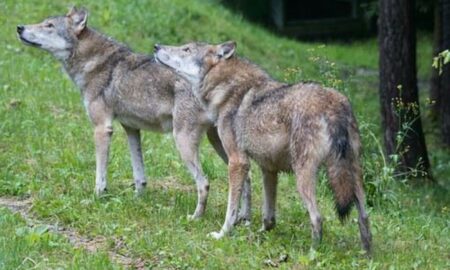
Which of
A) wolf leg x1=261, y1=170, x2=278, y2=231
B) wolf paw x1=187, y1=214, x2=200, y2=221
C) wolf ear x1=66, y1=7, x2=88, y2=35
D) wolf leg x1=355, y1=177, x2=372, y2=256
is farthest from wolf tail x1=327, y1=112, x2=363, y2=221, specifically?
wolf ear x1=66, y1=7, x2=88, y2=35

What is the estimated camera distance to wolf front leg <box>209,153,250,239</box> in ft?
26.8

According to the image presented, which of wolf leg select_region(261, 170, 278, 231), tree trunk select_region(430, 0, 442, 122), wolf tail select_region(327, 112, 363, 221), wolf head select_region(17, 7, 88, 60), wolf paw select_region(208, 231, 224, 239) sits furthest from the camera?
tree trunk select_region(430, 0, 442, 122)

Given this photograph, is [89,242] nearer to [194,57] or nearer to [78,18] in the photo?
[194,57]

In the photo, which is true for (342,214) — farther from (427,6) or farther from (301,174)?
(427,6)

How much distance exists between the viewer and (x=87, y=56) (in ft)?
31.5

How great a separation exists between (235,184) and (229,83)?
92cm

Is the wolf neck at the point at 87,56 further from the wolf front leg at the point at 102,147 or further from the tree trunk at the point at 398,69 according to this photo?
the tree trunk at the point at 398,69

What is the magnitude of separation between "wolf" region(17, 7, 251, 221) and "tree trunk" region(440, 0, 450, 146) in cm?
860

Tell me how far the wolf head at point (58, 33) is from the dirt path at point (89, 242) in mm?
Answer: 1686

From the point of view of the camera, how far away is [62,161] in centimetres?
1048

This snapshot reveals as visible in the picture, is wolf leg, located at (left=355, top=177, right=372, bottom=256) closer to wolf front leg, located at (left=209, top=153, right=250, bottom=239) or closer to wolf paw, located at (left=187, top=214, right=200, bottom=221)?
wolf front leg, located at (left=209, top=153, right=250, bottom=239)

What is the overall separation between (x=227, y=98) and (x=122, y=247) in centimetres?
166

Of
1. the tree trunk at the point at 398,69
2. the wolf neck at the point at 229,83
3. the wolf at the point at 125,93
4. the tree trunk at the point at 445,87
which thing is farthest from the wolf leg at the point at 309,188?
the tree trunk at the point at 445,87

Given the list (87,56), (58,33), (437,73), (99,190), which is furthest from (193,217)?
(437,73)
